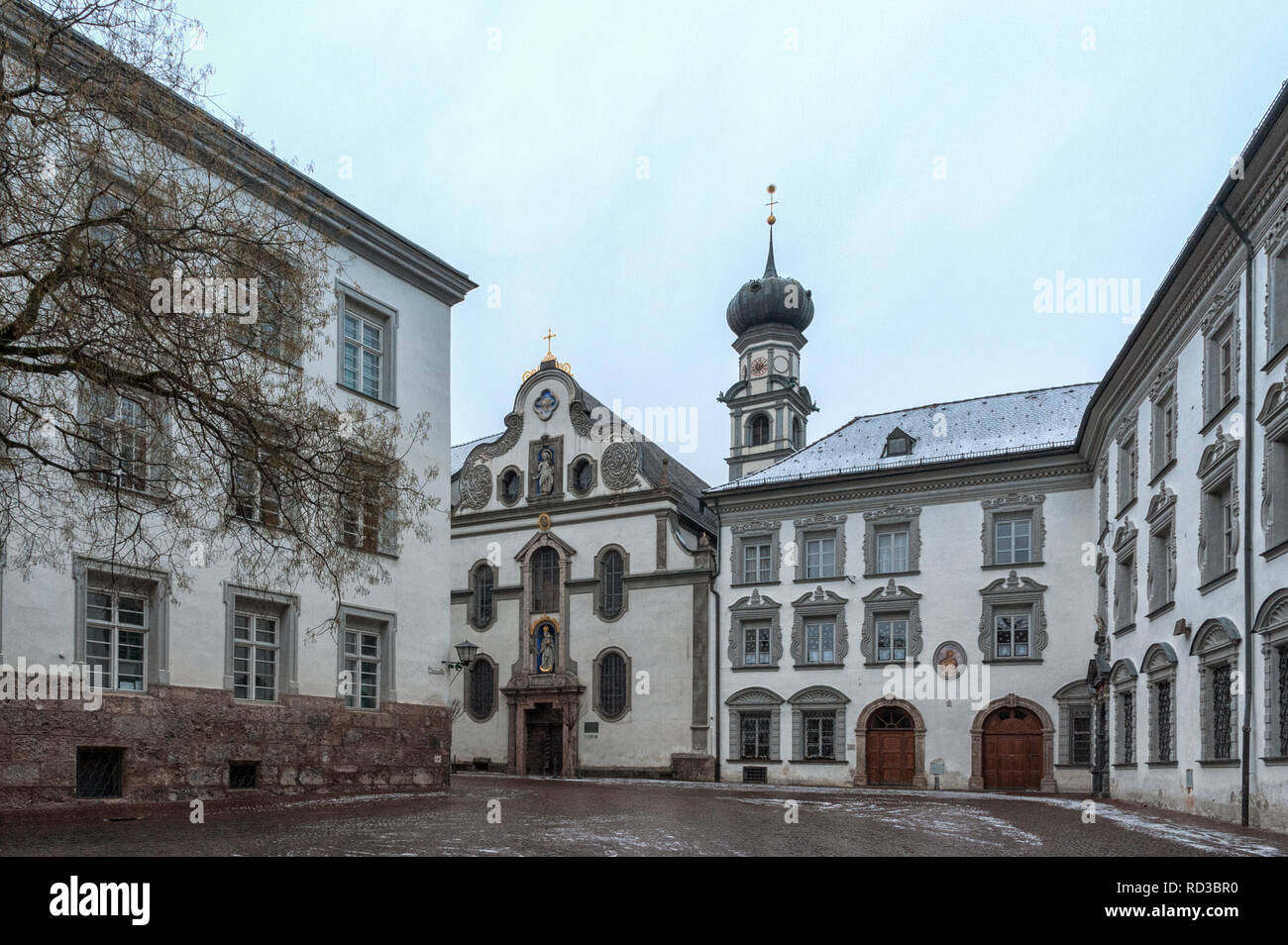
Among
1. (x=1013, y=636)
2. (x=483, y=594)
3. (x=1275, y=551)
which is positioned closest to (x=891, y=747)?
(x=1013, y=636)

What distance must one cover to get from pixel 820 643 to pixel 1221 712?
1796 centimetres

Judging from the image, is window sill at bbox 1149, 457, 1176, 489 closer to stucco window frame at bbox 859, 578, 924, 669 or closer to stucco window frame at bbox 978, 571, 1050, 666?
stucco window frame at bbox 978, 571, 1050, 666

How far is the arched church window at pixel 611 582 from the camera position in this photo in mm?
41094

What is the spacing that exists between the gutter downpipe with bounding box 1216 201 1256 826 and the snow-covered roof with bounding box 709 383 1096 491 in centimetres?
1640

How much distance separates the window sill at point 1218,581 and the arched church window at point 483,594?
1097 inches

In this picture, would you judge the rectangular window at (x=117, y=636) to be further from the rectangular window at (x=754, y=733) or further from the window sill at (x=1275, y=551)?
the rectangular window at (x=754, y=733)

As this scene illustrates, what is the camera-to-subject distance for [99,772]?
16.4 metres

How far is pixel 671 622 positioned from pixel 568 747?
5.71 m

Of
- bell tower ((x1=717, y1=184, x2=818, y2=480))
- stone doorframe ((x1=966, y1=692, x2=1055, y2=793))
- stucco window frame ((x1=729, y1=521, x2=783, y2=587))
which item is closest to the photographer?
stone doorframe ((x1=966, y1=692, x2=1055, y2=793))

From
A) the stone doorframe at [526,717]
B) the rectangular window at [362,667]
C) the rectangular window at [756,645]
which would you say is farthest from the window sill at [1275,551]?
the stone doorframe at [526,717]

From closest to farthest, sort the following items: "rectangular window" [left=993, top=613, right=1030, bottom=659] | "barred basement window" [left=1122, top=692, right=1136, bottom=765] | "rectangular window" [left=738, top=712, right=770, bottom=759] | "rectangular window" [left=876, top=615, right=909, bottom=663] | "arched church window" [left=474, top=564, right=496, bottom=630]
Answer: "barred basement window" [left=1122, top=692, right=1136, bottom=765] < "rectangular window" [left=993, top=613, right=1030, bottom=659] < "rectangular window" [left=876, top=615, right=909, bottom=663] < "rectangular window" [left=738, top=712, right=770, bottom=759] < "arched church window" [left=474, top=564, right=496, bottom=630]

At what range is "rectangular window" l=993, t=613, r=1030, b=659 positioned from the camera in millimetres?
34219

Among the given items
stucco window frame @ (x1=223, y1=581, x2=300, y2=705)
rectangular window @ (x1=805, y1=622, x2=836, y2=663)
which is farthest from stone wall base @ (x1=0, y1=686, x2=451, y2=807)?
rectangular window @ (x1=805, y1=622, x2=836, y2=663)
